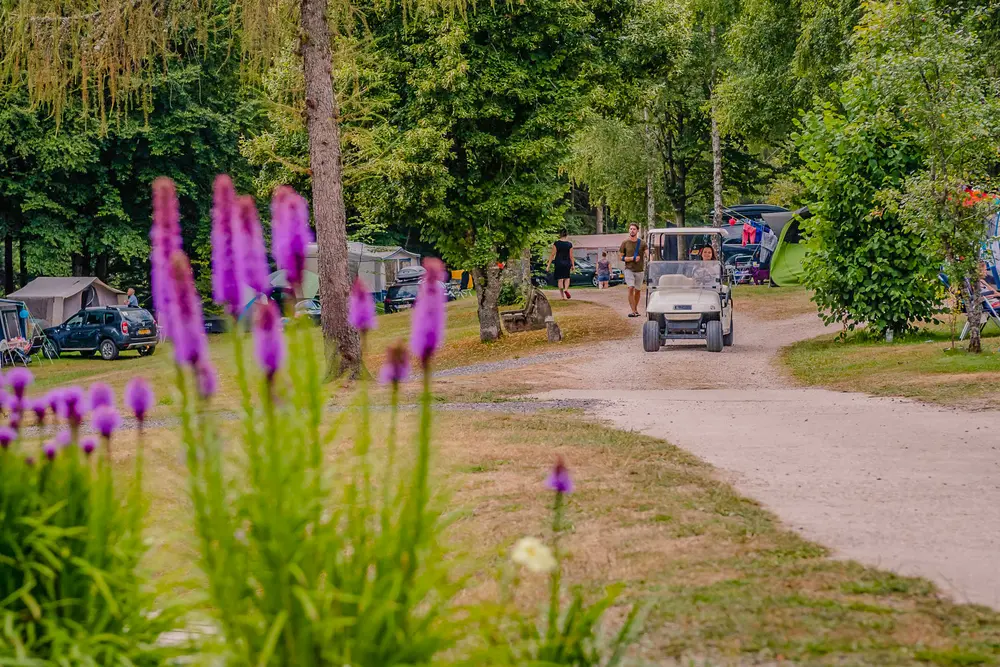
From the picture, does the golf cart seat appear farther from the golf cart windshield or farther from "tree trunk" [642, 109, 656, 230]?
"tree trunk" [642, 109, 656, 230]

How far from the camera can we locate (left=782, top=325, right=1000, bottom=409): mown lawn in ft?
43.2

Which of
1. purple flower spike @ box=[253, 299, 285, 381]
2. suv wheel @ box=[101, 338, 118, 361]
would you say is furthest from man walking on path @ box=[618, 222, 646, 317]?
purple flower spike @ box=[253, 299, 285, 381]

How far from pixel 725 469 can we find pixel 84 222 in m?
37.2

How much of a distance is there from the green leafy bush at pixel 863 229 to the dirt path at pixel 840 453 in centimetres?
279

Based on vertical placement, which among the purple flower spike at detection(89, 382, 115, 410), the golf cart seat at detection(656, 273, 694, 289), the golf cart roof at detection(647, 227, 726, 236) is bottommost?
the golf cart seat at detection(656, 273, 694, 289)

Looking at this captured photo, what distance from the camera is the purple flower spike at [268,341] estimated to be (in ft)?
8.78

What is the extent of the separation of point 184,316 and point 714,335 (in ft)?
55.0

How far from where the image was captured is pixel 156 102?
4244cm

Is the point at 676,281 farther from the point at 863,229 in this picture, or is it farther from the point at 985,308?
the point at 985,308

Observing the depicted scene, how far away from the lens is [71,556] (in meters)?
3.37

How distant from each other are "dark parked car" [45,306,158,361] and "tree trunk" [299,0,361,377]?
21.5 metres

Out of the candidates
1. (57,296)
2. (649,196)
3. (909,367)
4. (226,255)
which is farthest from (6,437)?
(649,196)

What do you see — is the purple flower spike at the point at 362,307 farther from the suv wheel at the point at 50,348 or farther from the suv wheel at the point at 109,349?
the suv wheel at the point at 50,348

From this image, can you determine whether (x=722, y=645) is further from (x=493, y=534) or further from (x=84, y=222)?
(x=84, y=222)
